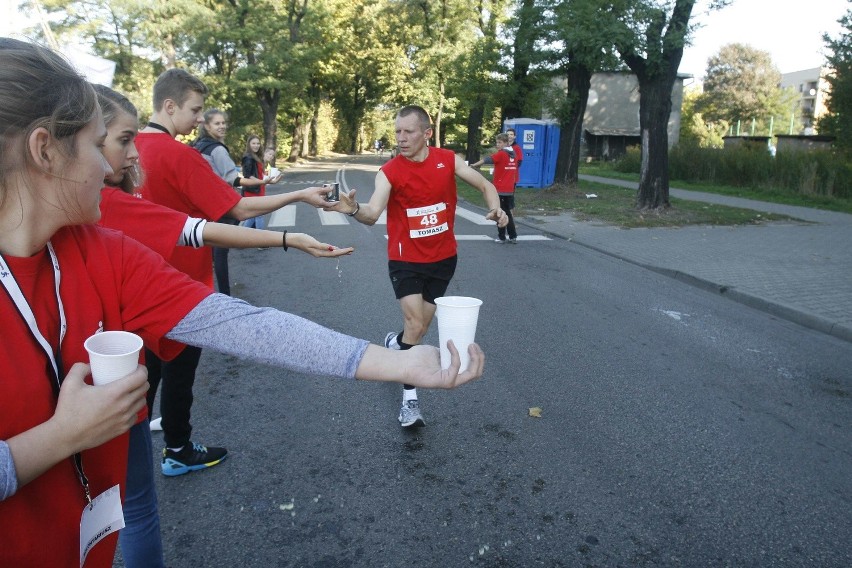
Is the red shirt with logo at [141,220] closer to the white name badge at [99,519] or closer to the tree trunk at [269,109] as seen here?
the white name badge at [99,519]

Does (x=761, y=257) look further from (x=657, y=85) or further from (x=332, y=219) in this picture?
(x=332, y=219)

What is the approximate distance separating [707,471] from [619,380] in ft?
4.79

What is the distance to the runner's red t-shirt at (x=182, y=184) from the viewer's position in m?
3.07

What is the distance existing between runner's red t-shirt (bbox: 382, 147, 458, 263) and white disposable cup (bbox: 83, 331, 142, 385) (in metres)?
3.13

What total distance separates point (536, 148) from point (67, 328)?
2151 cm

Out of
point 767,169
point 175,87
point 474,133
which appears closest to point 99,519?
point 175,87

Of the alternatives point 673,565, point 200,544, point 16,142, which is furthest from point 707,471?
point 16,142

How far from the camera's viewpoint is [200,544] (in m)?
2.86

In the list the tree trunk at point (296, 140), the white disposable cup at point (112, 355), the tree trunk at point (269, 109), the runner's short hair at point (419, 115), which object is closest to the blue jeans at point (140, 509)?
the white disposable cup at point (112, 355)

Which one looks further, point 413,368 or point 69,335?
point 413,368

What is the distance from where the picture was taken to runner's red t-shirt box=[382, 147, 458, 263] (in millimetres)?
4402

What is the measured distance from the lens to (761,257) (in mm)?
10602

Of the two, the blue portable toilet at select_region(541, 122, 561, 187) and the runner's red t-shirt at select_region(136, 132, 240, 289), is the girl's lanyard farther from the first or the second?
the blue portable toilet at select_region(541, 122, 561, 187)

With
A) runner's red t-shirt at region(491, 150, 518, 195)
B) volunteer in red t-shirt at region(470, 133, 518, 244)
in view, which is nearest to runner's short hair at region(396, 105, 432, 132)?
volunteer in red t-shirt at region(470, 133, 518, 244)
